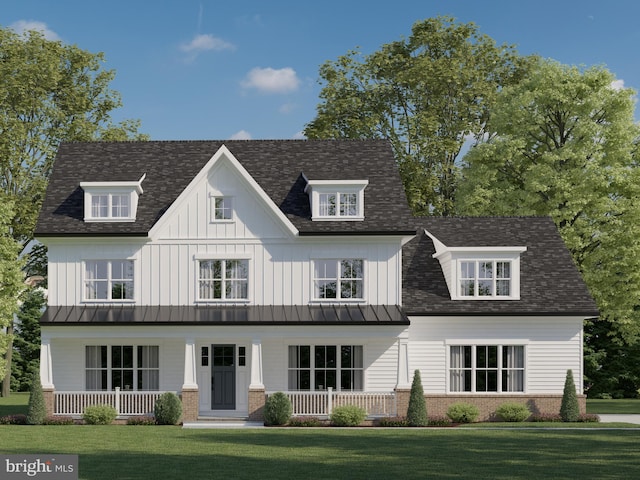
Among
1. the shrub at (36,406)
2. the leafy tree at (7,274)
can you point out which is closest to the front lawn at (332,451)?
the shrub at (36,406)

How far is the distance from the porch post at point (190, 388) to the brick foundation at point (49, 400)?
5027 millimetres

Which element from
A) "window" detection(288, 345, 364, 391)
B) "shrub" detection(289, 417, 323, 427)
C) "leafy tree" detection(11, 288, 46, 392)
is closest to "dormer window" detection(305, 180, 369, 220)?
"window" detection(288, 345, 364, 391)

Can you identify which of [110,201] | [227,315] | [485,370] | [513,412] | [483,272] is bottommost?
[513,412]

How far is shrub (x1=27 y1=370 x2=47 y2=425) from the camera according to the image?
35.6 m

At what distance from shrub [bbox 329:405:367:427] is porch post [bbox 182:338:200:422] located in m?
5.18

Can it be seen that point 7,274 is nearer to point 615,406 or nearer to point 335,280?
point 335,280

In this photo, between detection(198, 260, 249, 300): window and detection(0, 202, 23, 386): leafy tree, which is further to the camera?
detection(0, 202, 23, 386): leafy tree

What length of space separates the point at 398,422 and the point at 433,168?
25.4m

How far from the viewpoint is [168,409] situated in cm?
3528

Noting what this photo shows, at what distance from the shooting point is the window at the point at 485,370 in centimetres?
3838

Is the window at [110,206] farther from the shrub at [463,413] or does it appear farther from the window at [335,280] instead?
the shrub at [463,413]

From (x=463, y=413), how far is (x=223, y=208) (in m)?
12.4

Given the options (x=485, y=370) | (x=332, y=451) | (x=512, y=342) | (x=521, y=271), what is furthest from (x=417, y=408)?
(x=332, y=451)

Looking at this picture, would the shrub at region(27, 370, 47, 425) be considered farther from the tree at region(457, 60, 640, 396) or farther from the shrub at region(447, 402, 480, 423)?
the tree at region(457, 60, 640, 396)
